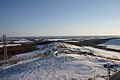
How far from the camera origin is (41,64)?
65.5ft

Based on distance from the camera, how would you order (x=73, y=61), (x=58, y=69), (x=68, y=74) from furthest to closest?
(x=73, y=61) → (x=58, y=69) → (x=68, y=74)

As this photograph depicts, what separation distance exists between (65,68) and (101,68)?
3.15 meters

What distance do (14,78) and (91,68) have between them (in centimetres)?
645

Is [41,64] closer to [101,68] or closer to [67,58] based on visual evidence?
[67,58]

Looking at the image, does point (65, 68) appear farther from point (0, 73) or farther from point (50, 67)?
point (0, 73)

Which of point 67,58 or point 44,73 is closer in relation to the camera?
point 44,73

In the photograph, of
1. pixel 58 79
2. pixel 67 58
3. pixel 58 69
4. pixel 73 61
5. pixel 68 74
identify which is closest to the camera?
pixel 58 79

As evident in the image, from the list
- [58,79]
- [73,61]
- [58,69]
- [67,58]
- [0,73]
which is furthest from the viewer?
[67,58]

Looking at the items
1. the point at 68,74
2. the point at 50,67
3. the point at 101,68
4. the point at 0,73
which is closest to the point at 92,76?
the point at 68,74

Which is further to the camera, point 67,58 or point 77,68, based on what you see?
point 67,58

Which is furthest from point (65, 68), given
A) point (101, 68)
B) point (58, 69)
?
point (101, 68)

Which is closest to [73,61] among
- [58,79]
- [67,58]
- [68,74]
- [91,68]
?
[67,58]

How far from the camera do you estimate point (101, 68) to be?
18438 mm

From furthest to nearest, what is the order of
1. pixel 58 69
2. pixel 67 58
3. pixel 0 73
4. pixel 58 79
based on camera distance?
pixel 67 58 → pixel 0 73 → pixel 58 69 → pixel 58 79
